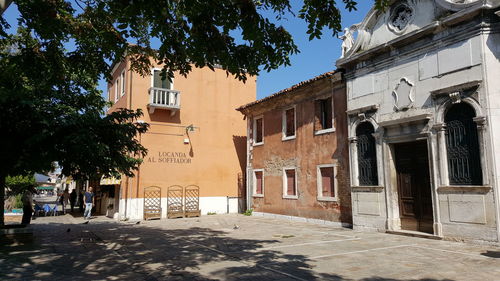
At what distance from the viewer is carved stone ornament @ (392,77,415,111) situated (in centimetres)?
1103

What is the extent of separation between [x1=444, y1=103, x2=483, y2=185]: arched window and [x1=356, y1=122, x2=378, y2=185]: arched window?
2574mm

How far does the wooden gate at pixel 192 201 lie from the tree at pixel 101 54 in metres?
8.31

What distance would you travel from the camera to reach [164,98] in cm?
1881

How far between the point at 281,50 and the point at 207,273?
421 centimetres

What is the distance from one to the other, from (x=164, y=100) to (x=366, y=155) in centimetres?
1089

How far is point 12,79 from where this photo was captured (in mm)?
8586

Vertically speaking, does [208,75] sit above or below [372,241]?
above

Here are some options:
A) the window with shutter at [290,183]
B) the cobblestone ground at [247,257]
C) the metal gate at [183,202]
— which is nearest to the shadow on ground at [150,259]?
the cobblestone ground at [247,257]

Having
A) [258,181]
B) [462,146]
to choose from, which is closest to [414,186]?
[462,146]

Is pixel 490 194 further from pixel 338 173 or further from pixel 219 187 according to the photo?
pixel 219 187

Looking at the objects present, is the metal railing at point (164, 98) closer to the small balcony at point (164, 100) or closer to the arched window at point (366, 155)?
the small balcony at point (164, 100)

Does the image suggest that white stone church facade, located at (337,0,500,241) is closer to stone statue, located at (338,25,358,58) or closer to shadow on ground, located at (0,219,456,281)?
stone statue, located at (338,25,358,58)

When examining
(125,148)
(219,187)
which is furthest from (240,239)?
(219,187)

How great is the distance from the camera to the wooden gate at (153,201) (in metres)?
18.1
